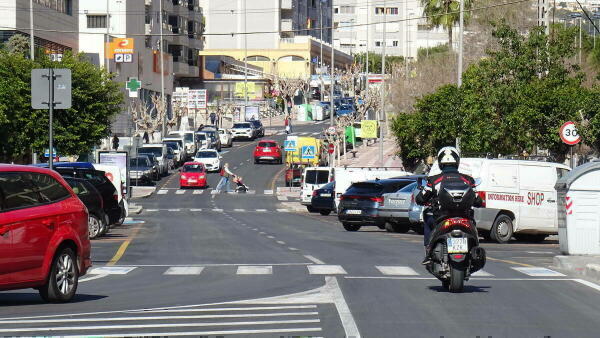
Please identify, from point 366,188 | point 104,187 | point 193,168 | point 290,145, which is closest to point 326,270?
point 104,187

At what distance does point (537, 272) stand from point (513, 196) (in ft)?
35.6

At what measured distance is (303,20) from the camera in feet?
556

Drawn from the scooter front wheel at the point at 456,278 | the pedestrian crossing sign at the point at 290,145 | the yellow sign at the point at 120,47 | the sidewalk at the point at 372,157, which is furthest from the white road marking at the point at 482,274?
the yellow sign at the point at 120,47

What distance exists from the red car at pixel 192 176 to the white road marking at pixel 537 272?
51.1 m

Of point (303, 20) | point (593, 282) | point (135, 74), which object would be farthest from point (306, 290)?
point (303, 20)

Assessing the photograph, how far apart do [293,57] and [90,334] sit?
14454 centimetres

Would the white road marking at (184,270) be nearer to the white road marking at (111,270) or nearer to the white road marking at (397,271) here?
the white road marking at (111,270)

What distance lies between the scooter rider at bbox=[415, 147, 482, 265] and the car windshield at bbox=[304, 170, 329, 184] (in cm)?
3874

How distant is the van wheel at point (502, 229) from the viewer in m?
30.0

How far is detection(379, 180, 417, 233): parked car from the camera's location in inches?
1366

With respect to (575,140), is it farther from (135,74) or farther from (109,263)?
(135,74)

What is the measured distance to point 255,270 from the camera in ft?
66.4

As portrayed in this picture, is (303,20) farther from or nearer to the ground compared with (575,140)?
farther from the ground

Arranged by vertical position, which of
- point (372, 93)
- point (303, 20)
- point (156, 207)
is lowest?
point (156, 207)
